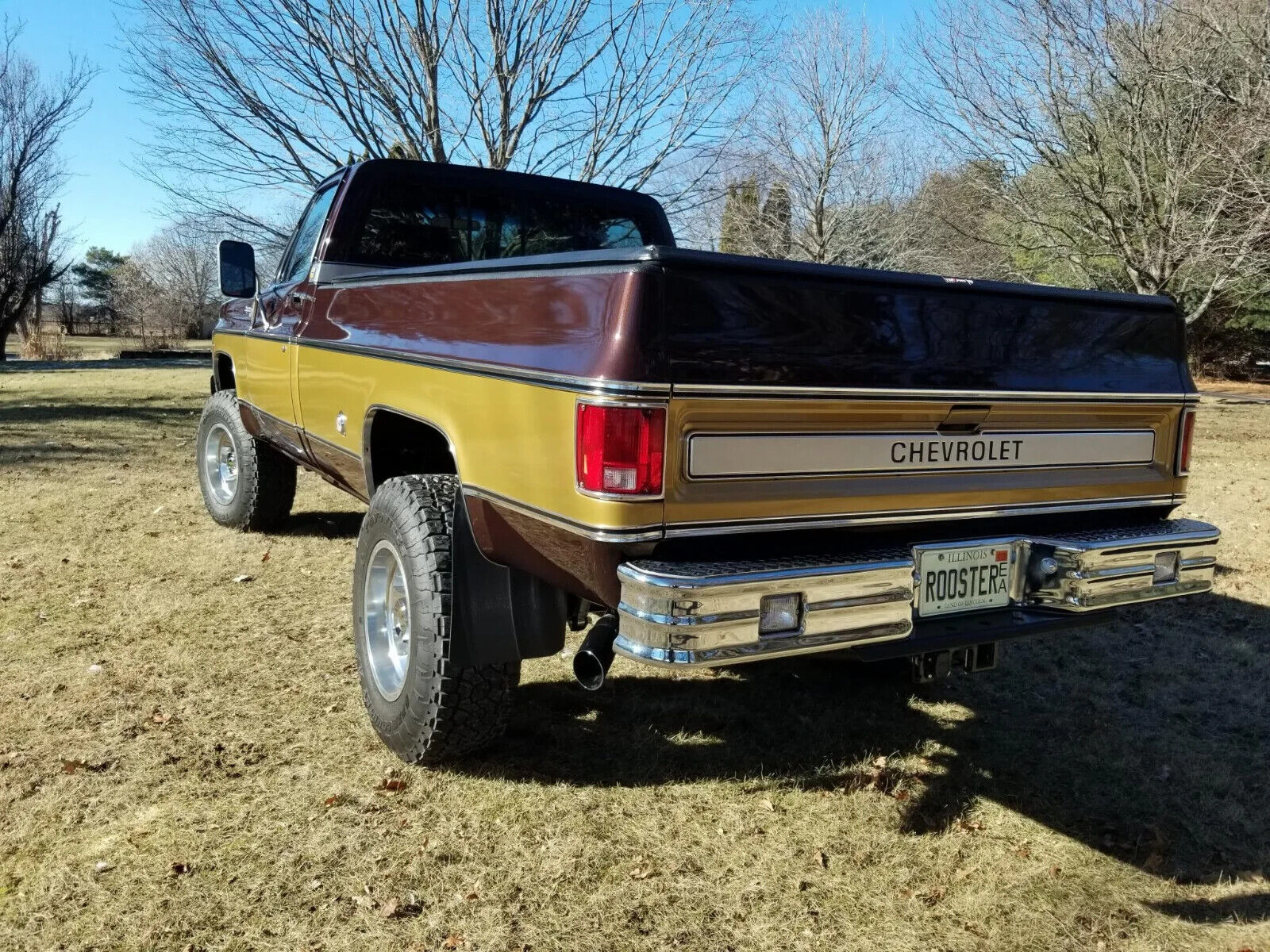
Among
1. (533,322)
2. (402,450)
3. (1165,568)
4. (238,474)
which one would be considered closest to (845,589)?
(533,322)

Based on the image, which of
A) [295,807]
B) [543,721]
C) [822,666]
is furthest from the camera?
[822,666]

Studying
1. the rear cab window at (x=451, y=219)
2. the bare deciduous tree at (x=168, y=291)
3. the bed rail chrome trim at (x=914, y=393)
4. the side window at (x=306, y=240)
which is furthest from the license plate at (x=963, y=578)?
the bare deciduous tree at (x=168, y=291)

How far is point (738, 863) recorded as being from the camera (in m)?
2.70

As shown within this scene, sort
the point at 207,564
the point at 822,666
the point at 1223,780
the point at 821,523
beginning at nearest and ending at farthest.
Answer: the point at 821,523 < the point at 1223,780 < the point at 822,666 < the point at 207,564

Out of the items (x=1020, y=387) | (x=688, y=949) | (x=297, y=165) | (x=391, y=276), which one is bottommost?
(x=688, y=949)

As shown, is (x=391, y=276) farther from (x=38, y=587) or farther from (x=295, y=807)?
(x=38, y=587)

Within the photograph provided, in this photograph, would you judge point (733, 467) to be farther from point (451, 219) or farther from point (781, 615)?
point (451, 219)

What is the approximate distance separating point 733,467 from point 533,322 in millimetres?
650

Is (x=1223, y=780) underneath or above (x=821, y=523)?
underneath

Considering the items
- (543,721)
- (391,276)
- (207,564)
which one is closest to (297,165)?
(207,564)

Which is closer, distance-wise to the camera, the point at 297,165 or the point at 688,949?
the point at 688,949

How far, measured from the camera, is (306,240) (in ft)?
15.7

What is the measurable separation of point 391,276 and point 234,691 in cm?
171

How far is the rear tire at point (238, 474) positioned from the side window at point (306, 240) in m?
1.15
